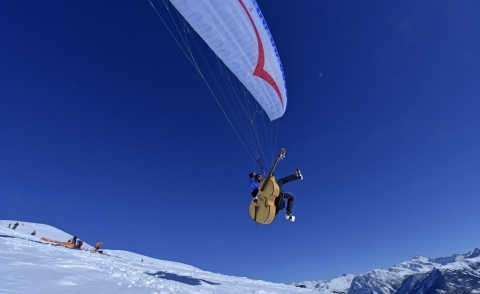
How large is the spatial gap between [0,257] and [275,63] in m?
11.4

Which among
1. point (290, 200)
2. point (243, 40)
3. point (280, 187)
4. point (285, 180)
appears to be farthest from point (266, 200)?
point (243, 40)

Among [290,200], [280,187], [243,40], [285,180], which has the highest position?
[243,40]

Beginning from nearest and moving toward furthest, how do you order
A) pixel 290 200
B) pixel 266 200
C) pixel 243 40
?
pixel 266 200, pixel 243 40, pixel 290 200

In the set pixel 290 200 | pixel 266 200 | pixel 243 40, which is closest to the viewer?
pixel 266 200

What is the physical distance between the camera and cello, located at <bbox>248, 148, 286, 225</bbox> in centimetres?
1010

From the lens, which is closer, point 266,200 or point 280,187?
point 266,200

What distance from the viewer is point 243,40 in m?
10.7

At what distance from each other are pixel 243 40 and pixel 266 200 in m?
6.58

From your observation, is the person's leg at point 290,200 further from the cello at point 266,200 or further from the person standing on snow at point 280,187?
the cello at point 266,200

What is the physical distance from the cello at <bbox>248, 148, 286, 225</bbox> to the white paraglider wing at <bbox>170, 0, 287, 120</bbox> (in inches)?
152

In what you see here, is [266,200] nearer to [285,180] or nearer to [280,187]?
[280,187]

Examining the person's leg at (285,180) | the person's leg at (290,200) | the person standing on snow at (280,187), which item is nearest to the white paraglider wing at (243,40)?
the person standing on snow at (280,187)

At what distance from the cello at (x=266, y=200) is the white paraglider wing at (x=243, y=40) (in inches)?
152

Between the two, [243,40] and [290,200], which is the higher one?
[243,40]
